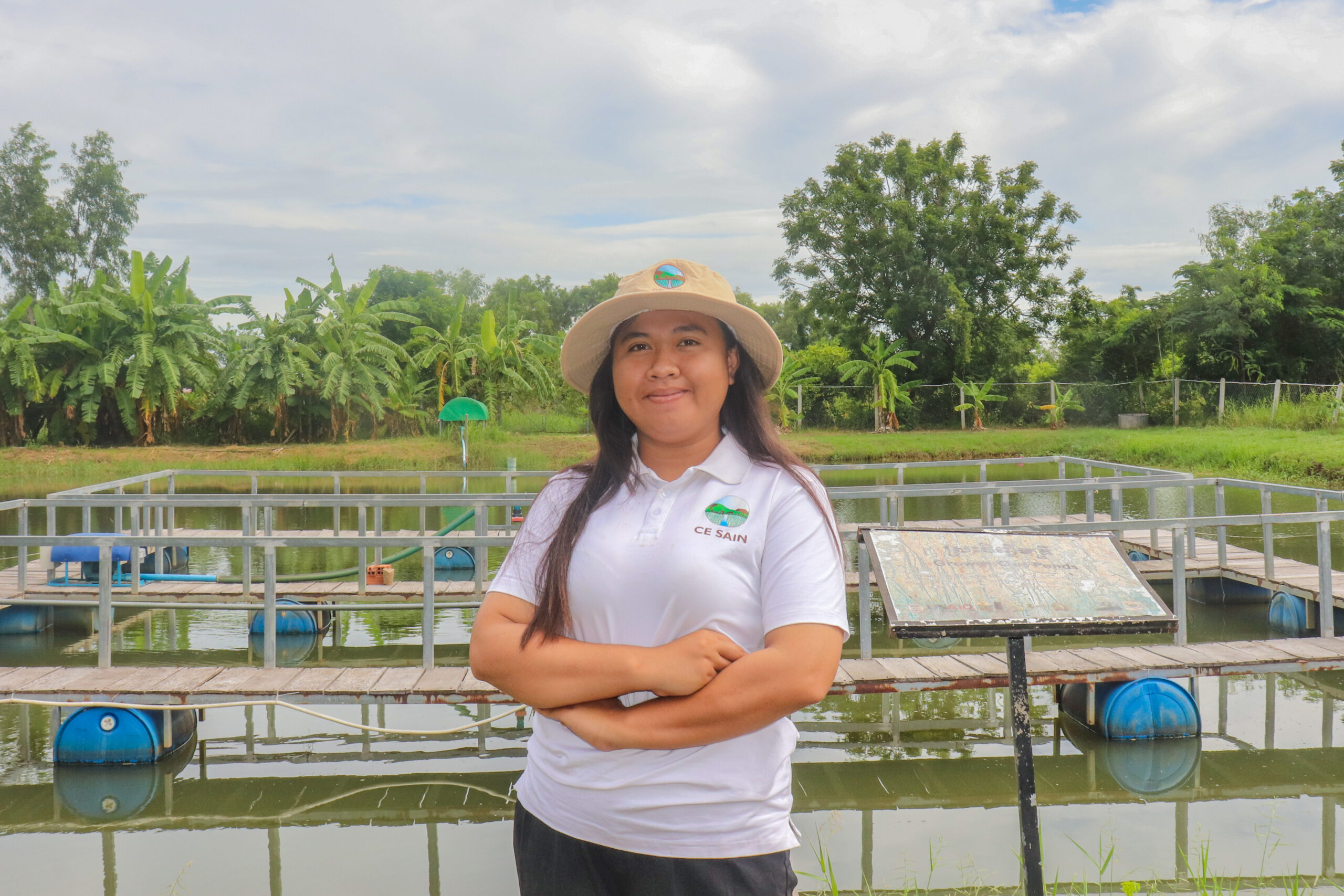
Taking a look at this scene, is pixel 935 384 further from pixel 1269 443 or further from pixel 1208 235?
pixel 1208 235

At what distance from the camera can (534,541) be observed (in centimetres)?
178

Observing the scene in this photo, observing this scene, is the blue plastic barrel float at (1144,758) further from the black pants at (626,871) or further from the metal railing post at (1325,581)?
the black pants at (626,871)

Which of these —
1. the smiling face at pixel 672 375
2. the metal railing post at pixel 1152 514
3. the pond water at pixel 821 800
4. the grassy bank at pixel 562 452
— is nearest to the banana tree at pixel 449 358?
the grassy bank at pixel 562 452

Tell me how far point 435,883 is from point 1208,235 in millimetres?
33583

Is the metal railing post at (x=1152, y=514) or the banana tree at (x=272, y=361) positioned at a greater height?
the banana tree at (x=272, y=361)

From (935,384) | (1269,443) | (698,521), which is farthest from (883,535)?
(935,384)

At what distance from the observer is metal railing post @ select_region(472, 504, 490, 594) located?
7.48 meters

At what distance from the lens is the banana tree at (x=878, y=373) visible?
2477 centimetres

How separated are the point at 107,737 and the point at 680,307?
4.63 metres

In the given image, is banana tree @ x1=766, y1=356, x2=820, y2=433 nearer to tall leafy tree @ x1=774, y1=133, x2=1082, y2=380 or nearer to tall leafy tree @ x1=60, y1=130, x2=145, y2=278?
tall leafy tree @ x1=774, y1=133, x2=1082, y2=380

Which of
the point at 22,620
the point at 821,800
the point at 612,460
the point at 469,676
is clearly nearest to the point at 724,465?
the point at 612,460

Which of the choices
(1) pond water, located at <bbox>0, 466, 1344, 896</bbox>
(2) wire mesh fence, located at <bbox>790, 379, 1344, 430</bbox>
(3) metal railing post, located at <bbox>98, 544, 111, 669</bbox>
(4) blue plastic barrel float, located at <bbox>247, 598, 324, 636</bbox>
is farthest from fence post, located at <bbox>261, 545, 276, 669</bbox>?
(2) wire mesh fence, located at <bbox>790, 379, 1344, 430</bbox>

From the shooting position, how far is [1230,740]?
18.5 ft

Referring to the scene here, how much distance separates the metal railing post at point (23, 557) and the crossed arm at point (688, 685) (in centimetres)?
707
